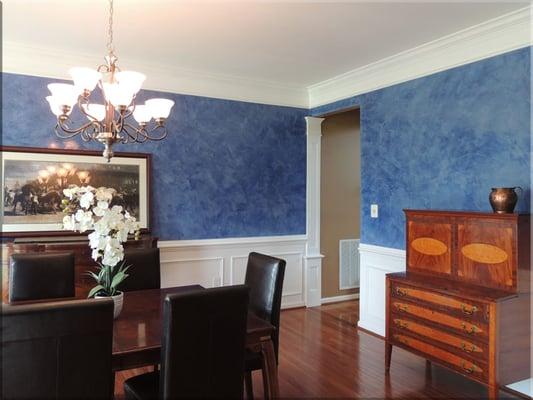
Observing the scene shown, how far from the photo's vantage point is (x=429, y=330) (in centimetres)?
299

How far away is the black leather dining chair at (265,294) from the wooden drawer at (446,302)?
43.2 inches

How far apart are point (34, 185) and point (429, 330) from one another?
3.44 meters

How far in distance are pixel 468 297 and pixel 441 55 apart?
2.01m

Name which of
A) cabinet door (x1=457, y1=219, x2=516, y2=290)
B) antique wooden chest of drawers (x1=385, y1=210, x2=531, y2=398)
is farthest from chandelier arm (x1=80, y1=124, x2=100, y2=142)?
cabinet door (x1=457, y1=219, x2=516, y2=290)

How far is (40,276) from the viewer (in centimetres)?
277

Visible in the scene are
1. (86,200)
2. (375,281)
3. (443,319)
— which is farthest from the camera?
(375,281)

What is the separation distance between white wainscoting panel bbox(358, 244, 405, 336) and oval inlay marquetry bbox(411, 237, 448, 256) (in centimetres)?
59

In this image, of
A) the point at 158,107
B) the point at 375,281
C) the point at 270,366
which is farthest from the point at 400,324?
the point at 158,107

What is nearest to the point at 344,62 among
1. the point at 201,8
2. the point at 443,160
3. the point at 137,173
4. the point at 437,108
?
the point at 437,108

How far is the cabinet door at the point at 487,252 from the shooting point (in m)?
2.65

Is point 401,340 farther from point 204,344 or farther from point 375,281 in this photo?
point 204,344

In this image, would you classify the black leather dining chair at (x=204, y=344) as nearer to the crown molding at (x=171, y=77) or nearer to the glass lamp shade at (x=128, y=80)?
the glass lamp shade at (x=128, y=80)

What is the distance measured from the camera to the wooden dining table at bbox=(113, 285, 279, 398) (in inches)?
73.7

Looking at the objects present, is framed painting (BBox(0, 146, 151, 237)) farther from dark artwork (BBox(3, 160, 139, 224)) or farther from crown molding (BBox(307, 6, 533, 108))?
crown molding (BBox(307, 6, 533, 108))
